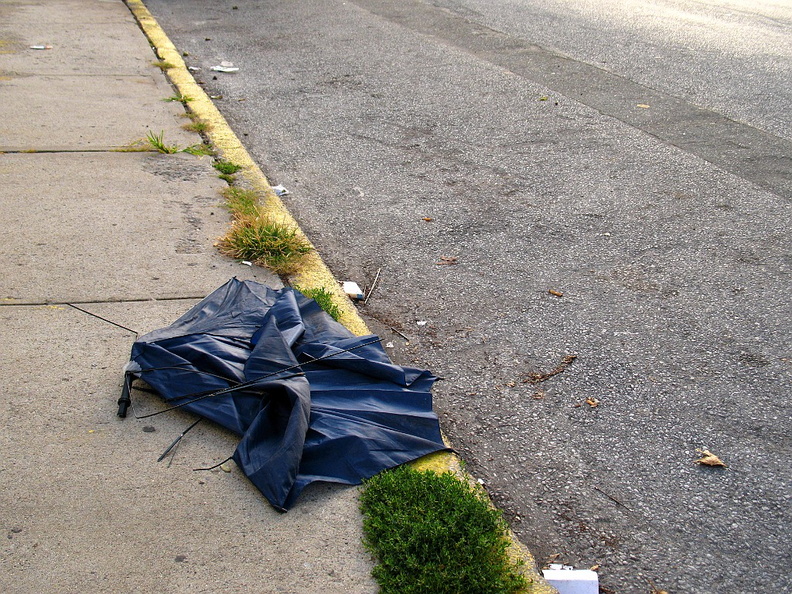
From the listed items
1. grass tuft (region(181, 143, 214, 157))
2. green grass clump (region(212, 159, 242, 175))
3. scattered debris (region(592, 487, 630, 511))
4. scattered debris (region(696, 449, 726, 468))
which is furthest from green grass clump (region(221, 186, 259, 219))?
scattered debris (region(696, 449, 726, 468))

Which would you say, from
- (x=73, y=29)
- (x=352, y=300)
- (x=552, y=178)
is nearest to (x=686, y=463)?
(x=352, y=300)

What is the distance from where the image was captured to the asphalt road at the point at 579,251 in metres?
2.74

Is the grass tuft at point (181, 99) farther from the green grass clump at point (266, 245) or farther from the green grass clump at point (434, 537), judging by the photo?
the green grass clump at point (434, 537)

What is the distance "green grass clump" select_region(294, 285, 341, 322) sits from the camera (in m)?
3.67

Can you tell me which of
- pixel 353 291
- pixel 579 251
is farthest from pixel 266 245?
pixel 579 251

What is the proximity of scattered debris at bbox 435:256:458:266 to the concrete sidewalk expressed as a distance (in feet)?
3.17

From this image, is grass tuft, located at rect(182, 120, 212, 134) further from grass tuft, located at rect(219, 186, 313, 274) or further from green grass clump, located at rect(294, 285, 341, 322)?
green grass clump, located at rect(294, 285, 341, 322)

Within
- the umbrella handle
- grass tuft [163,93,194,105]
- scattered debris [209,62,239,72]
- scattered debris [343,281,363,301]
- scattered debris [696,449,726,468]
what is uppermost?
scattered debris [696,449,726,468]

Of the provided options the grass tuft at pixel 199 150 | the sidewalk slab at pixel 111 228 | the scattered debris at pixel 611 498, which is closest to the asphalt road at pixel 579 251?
the scattered debris at pixel 611 498

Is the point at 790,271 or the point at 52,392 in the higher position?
the point at 790,271

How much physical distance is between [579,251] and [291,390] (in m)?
2.31

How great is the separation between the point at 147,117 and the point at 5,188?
1788mm

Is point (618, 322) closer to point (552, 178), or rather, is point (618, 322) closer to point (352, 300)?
point (352, 300)

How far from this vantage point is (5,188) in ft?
16.0
